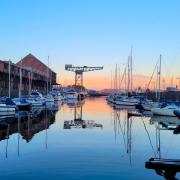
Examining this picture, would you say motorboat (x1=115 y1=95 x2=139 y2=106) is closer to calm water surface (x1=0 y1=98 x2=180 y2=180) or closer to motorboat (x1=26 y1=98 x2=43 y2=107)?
motorboat (x1=26 y1=98 x2=43 y2=107)

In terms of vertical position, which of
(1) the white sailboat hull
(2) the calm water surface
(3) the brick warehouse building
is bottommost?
(2) the calm water surface

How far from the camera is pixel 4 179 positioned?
13922 millimetres

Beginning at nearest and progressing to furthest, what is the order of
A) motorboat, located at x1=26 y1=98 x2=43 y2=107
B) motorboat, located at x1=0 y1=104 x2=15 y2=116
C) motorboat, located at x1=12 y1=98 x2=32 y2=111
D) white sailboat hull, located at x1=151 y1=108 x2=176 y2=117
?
motorboat, located at x1=0 y1=104 x2=15 y2=116 < white sailboat hull, located at x1=151 y1=108 x2=176 y2=117 < motorboat, located at x1=12 y1=98 x2=32 y2=111 < motorboat, located at x1=26 y1=98 x2=43 y2=107

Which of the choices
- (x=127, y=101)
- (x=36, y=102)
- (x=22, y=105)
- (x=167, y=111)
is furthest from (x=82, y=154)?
(x=127, y=101)

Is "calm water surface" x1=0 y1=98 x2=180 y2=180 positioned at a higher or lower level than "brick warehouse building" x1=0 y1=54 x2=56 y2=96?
lower

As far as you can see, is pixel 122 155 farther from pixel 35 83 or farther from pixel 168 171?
pixel 35 83

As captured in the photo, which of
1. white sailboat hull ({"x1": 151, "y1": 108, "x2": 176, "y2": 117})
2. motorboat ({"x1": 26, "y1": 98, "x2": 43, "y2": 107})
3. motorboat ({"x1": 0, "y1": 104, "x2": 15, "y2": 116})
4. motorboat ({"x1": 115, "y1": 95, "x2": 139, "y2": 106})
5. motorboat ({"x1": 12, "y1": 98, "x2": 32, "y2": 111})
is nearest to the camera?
motorboat ({"x1": 0, "y1": 104, "x2": 15, "y2": 116})

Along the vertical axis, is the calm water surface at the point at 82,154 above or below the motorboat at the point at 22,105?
below

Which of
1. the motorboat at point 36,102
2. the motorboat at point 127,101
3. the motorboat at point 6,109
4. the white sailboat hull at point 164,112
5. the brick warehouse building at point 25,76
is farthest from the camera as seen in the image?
the brick warehouse building at point 25,76

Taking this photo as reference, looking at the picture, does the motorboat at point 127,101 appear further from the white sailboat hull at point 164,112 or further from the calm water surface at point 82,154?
the calm water surface at point 82,154

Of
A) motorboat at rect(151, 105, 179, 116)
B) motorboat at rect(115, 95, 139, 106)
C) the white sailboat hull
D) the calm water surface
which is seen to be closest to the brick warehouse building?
motorboat at rect(115, 95, 139, 106)

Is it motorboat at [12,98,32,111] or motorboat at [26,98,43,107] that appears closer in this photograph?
motorboat at [12,98,32,111]

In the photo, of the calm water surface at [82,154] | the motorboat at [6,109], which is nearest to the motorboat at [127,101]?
the motorboat at [6,109]

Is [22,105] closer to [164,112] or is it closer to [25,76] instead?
[164,112]
